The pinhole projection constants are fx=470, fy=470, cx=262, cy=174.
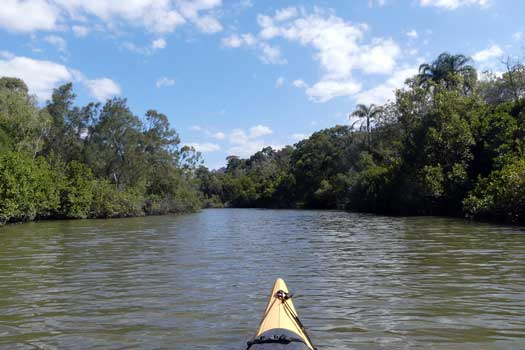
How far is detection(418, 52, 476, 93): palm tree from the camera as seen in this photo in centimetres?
5122

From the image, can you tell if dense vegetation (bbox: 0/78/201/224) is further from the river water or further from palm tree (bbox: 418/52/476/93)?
palm tree (bbox: 418/52/476/93)

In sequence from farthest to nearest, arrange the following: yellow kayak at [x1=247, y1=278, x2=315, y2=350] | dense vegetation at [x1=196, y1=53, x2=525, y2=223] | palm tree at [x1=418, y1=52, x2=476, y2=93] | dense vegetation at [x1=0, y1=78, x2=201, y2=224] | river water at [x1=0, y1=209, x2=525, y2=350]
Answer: palm tree at [x1=418, y1=52, x2=476, y2=93] → dense vegetation at [x1=0, y1=78, x2=201, y2=224] → dense vegetation at [x1=196, y1=53, x2=525, y2=223] → river water at [x1=0, y1=209, x2=525, y2=350] → yellow kayak at [x1=247, y1=278, x2=315, y2=350]

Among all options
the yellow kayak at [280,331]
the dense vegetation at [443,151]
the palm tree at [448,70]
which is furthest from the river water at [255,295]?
the palm tree at [448,70]

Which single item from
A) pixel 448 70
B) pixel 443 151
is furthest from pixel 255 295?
pixel 448 70

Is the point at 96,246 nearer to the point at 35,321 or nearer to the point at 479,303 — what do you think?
the point at 35,321

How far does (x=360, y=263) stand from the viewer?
14.3 m

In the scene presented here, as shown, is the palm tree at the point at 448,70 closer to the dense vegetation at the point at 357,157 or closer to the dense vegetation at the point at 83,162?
the dense vegetation at the point at 357,157

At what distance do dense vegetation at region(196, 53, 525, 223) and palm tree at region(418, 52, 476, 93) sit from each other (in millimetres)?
104

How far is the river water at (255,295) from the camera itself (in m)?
7.28

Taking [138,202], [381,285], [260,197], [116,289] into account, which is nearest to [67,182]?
[138,202]

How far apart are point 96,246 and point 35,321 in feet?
39.5

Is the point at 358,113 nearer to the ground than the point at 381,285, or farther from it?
farther from it

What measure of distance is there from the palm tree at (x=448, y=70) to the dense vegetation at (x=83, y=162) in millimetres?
34028

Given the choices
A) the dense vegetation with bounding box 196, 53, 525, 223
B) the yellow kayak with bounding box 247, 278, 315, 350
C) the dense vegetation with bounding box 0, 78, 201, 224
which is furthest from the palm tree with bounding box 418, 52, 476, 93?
the yellow kayak with bounding box 247, 278, 315, 350
